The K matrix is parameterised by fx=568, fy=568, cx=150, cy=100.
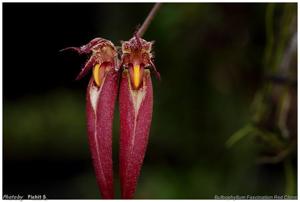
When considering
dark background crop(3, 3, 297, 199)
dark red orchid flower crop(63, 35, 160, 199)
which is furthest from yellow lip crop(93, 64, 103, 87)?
dark background crop(3, 3, 297, 199)

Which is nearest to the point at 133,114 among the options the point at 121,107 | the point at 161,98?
the point at 121,107

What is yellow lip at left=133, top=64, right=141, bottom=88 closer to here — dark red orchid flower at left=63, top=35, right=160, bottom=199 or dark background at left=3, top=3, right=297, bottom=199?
dark red orchid flower at left=63, top=35, right=160, bottom=199

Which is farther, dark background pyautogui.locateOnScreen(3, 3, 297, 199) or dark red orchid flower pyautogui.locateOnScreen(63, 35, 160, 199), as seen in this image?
dark background pyautogui.locateOnScreen(3, 3, 297, 199)

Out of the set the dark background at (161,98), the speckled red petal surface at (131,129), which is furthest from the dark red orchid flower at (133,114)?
the dark background at (161,98)

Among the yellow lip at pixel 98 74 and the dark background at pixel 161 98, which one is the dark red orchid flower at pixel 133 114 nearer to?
the yellow lip at pixel 98 74

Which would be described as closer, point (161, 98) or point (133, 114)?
point (133, 114)

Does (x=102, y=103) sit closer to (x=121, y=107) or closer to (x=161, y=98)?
(x=121, y=107)

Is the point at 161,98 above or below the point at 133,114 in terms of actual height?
above
